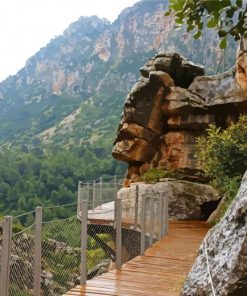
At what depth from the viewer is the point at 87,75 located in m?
120

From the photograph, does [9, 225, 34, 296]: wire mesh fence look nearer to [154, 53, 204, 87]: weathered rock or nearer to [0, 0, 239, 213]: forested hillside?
[154, 53, 204, 87]: weathered rock

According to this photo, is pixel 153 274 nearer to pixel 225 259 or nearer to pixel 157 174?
pixel 225 259

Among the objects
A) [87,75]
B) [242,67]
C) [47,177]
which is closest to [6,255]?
[242,67]

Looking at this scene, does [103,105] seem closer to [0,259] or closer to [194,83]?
[194,83]

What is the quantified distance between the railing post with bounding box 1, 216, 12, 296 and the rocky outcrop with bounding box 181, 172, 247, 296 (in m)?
1.85

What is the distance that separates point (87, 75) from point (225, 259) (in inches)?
4630

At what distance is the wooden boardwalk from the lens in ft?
24.0

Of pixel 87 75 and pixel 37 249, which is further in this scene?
pixel 87 75

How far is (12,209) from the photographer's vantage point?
170 feet

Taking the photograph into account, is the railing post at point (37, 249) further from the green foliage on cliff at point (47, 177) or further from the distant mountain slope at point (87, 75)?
the distant mountain slope at point (87, 75)

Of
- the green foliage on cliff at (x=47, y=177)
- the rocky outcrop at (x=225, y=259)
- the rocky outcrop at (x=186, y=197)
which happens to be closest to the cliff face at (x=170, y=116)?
the rocky outcrop at (x=186, y=197)

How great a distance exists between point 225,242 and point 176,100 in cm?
1824

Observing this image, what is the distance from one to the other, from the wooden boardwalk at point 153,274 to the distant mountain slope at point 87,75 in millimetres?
59860

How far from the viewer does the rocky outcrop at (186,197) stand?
1905cm
